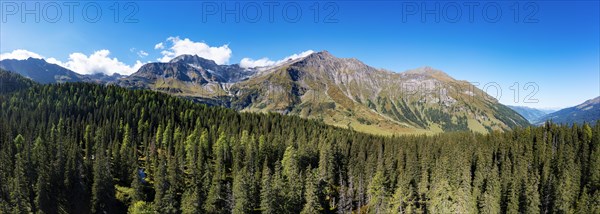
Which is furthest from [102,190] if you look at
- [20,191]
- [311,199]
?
[311,199]

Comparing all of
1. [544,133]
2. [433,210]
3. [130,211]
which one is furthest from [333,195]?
[544,133]

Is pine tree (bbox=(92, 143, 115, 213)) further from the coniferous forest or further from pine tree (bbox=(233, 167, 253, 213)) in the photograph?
pine tree (bbox=(233, 167, 253, 213))

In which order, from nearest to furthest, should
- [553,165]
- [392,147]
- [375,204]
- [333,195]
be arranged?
[375,204] < [333,195] < [553,165] < [392,147]

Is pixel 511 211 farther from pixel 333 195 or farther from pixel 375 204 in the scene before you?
pixel 333 195

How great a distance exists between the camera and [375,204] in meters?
91.9

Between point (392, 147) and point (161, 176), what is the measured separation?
275ft

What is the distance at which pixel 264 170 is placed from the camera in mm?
92000

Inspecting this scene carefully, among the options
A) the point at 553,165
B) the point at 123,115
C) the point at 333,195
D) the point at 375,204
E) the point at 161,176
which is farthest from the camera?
the point at 123,115

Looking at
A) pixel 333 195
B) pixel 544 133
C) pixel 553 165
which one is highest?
pixel 544 133

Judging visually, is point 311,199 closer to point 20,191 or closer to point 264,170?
point 264,170

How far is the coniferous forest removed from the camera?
266ft

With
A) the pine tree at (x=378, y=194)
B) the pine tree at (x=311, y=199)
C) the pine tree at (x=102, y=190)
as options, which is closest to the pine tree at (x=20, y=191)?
the pine tree at (x=102, y=190)

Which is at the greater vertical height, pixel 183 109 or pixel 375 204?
pixel 183 109

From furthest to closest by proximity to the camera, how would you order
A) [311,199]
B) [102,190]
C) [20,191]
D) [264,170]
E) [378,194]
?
[378,194] < [264,170] < [102,190] < [311,199] < [20,191]
